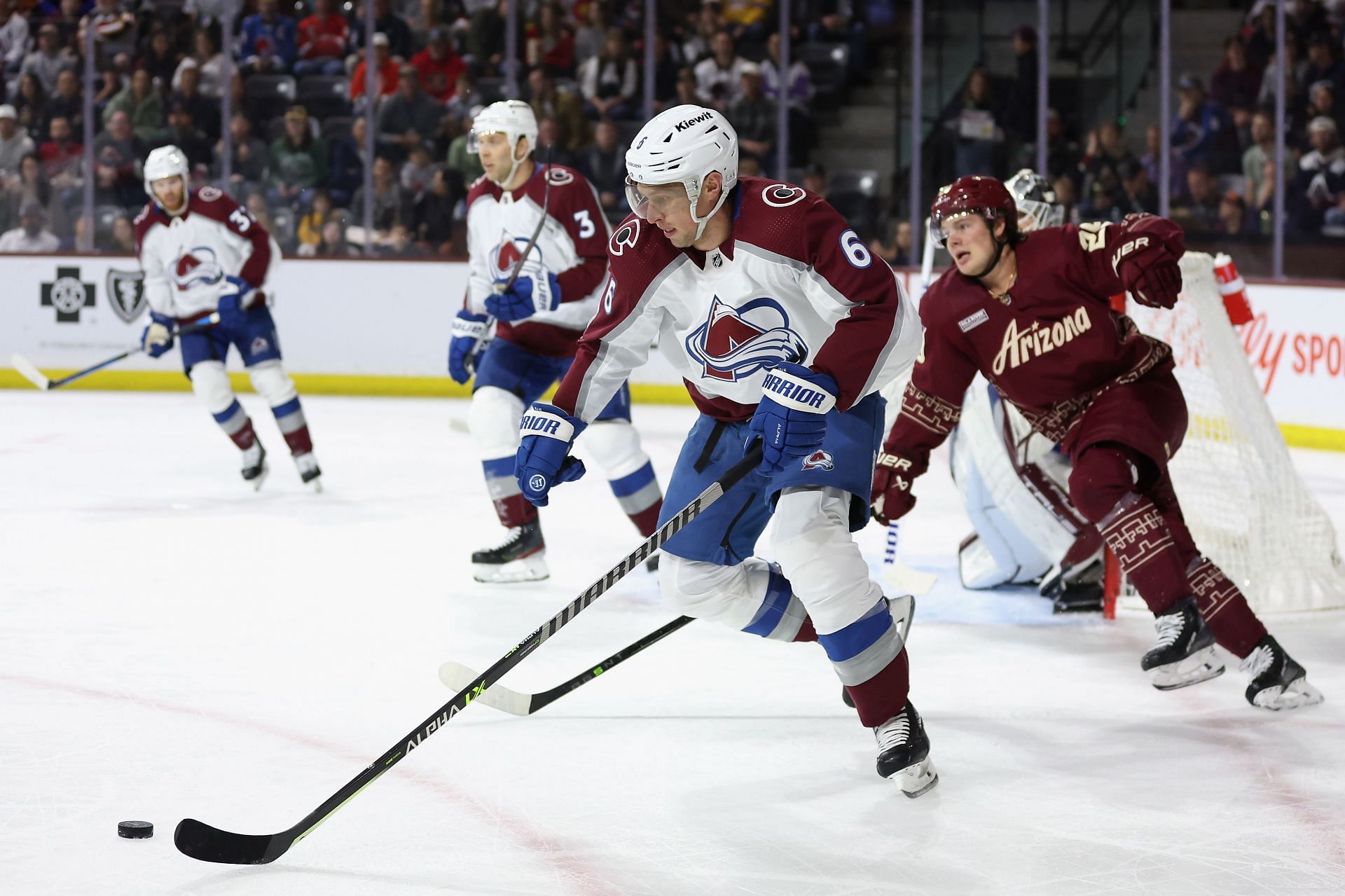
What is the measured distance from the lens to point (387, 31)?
9.01m

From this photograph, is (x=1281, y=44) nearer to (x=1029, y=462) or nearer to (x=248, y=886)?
(x=1029, y=462)

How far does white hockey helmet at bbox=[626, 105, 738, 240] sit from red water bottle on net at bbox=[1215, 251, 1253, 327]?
1659mm

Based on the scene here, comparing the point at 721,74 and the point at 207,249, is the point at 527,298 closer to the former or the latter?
the point at 207,249

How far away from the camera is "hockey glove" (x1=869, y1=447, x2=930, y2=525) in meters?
3.06

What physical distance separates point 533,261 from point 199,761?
6.48 feet

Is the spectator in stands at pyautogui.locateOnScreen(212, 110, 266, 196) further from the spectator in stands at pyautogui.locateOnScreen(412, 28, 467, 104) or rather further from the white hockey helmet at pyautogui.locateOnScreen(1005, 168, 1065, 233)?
the white hockey helmet at pyautogui.locateOnScreen(1005, 168, 1065, 233)

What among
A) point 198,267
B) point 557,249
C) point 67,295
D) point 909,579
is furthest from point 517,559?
point 67,295

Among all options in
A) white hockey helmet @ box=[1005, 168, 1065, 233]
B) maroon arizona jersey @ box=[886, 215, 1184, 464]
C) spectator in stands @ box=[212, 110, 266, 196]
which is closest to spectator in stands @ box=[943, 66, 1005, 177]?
spectator in stands @ box=[212, 110, 266, 196]

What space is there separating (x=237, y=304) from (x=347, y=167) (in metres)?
3.26

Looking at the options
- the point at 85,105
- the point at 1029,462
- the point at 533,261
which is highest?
the point at 85,105

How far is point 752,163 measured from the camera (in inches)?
340

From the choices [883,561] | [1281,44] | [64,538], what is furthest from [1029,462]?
[1281,44]

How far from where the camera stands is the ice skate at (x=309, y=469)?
5598 millimetres

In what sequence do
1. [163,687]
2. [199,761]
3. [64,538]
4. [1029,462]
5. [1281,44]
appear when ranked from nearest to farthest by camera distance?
1. [199,761]
2. [163,687]
3. [1029,462]
4. [64,538]
5. [1281,44]
